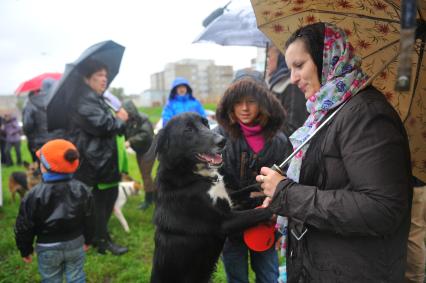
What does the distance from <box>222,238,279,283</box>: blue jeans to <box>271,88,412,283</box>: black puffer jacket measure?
3.79ft

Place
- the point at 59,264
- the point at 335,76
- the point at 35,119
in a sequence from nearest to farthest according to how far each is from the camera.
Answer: the point at 335,76 → the point at 59,264 → the point at 35,119

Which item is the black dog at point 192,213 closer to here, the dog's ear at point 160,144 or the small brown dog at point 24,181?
the dog's ear at point 160,144

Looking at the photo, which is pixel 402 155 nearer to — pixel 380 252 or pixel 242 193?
pixel 380 252

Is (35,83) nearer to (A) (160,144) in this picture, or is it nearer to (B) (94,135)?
(B) (94,135)

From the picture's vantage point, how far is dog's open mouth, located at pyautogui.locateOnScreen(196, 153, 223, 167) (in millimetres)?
2486

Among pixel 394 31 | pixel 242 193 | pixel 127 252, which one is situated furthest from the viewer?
pixel 127 252

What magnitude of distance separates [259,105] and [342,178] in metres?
1.36

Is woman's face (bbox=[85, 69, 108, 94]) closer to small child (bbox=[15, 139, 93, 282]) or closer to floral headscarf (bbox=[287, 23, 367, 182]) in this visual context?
small child (bbox=[15, 139, 93, 282])

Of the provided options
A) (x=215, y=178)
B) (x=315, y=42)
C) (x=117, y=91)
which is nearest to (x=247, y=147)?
(x=215, y=178)

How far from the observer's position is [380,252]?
1.45 m

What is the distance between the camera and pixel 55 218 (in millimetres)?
3029

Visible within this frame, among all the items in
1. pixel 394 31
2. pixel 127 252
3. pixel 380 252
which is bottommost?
pixel 127 252

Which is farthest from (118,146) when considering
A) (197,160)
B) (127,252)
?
(197,160)

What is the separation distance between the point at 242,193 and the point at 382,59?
1419 mm
